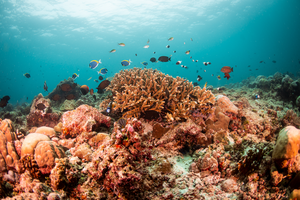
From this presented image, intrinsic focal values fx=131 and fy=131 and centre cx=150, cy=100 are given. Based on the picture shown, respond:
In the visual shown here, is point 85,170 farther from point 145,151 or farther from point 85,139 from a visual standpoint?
point 85,139

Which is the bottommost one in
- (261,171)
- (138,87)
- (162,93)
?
(261,171)

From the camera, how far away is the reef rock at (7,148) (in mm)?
3123

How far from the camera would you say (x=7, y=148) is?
130 inches

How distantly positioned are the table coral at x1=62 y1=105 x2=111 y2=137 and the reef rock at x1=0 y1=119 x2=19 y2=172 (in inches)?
52.3

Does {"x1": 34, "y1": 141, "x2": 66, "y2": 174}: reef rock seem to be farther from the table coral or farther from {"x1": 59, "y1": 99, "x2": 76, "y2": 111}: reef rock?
{"x1": 59, "y1": 99, "x2": 76, "y2": 111}: reef rock

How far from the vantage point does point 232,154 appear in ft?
11.0

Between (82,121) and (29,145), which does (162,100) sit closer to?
(82,121)

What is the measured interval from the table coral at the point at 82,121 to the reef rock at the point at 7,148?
4.36 feet

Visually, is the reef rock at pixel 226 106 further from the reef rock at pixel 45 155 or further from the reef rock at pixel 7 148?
the reef rock at pixel 7 148

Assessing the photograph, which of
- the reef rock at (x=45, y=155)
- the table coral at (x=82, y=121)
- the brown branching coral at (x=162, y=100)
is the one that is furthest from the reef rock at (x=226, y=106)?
the reef rock at (x=45, y=155)

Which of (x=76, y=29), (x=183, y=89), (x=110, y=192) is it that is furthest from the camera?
(x=76, y=29)

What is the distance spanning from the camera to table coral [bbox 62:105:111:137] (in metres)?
4.42

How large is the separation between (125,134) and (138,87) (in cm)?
255

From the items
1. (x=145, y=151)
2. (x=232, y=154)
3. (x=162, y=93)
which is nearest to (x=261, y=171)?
(x=232, y=154)
